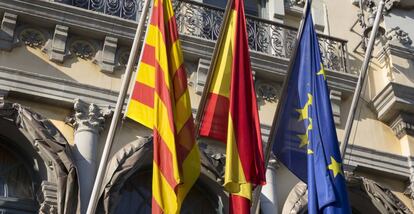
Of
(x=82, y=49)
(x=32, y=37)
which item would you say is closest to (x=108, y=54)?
(x=82, y=49)

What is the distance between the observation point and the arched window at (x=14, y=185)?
39.1 ft

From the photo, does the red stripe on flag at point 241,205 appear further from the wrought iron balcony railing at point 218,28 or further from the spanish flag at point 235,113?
the wrought iron balcony railing at point 218,28

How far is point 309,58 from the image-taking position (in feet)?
40.2

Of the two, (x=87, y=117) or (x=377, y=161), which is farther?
(x=377, y=161)

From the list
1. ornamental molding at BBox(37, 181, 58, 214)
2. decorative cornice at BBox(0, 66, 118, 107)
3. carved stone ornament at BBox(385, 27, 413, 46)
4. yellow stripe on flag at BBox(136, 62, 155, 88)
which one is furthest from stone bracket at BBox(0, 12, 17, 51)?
carved stone ornament at BBox(385, 27, 413, 46)

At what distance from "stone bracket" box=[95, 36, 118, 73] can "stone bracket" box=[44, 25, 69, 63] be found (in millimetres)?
535

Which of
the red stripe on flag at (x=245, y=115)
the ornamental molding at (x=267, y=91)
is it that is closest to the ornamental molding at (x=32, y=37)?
the red stripe on flag at (x=245, y=115)

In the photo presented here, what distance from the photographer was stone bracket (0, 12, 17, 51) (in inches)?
506

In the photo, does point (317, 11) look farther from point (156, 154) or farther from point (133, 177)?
point (156, 154)

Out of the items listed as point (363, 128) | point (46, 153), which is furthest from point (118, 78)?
point (363, 128)

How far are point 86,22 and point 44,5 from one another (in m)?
0.66

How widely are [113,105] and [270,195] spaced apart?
8.56ft

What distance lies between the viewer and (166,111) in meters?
10.9

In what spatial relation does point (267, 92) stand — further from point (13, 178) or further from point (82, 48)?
point (13, 178)
